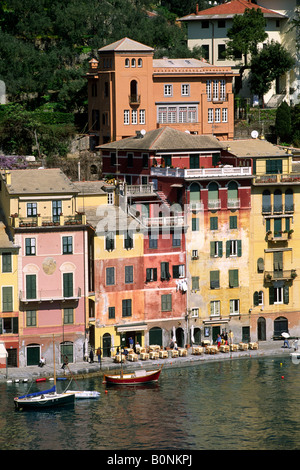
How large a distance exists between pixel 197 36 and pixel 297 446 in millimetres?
75042

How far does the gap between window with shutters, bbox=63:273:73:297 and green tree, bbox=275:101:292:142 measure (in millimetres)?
43145

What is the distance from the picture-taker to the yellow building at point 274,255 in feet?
376

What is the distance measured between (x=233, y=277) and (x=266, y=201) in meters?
6.74

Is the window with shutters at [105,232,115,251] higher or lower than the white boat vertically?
higher

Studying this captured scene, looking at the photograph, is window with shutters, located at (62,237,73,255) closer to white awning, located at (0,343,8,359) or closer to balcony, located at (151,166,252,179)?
white awning, located at (0,343,8,359)

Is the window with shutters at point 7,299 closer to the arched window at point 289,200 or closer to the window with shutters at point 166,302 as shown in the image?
the window with shutters at point 166,302

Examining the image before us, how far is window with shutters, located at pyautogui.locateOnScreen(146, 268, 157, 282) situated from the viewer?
363ft

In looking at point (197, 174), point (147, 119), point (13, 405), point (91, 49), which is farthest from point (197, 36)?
point (13, 405)

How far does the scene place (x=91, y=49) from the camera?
6142 inches

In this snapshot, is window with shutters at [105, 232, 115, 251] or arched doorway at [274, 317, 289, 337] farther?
arched doorway at [274, 317, 289, 337]

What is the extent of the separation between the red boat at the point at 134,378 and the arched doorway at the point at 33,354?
5999mm

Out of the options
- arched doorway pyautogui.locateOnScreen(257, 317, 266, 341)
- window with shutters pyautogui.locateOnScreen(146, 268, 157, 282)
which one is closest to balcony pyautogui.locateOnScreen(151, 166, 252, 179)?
window with shutters pyautogui.locateOnScreen(146, 268, 157, 282)
